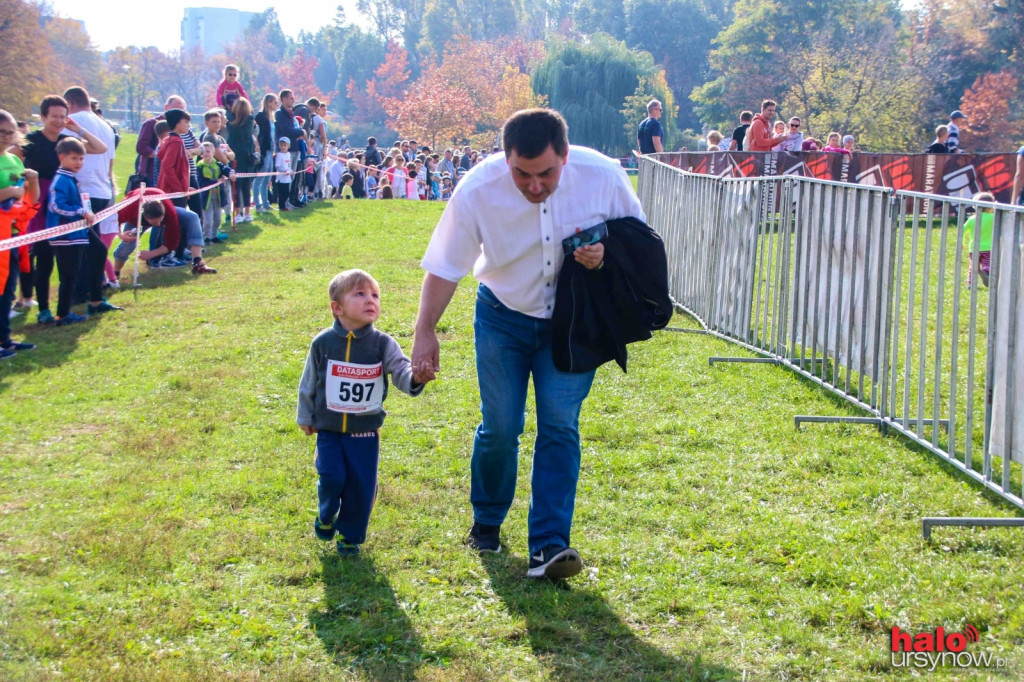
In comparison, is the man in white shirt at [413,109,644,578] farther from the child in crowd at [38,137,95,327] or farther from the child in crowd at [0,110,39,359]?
the child in crowd at [38,137,95,327]

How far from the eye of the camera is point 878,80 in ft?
170

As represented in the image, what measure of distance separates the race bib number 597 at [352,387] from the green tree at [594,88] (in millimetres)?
66685

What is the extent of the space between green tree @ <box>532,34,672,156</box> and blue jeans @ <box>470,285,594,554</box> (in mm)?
66760

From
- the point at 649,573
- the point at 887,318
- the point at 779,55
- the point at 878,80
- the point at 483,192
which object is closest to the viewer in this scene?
the point at 483,192

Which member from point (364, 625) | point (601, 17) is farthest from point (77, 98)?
point (601, 17)

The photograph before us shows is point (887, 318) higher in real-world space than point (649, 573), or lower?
higher

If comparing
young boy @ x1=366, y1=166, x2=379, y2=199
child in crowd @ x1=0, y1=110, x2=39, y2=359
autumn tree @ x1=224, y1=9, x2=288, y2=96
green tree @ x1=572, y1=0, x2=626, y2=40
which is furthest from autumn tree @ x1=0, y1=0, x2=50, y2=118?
Answer: autumn tree @ x1=224, y1=9, x2=288, y2=96

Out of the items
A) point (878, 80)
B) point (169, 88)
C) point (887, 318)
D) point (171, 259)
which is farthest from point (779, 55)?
point (169, 88)

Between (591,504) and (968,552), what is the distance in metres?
1.75

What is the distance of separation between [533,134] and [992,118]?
56.5m

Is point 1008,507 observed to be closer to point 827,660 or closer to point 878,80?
point 827,660

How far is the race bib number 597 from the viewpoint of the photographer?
14.9 feet

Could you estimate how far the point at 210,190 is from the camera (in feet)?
49.5

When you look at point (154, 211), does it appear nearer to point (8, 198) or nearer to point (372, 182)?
point (8, 198)
